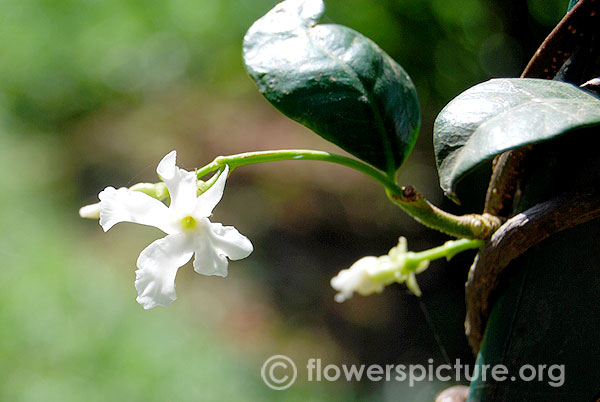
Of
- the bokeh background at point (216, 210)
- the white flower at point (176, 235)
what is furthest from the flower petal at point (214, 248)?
the bokeh background at point (216, 210)

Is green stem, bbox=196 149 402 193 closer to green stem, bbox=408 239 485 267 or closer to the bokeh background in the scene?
green stem, bbox=408 239 485 267

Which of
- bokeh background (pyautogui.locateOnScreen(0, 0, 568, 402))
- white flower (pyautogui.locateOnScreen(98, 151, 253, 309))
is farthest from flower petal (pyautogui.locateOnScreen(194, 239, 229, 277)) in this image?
bokeh background (pyautogui.locateOnScreen(0, 0, 568, 402))

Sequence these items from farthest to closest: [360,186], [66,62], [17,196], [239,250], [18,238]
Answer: [66,62] → [360,186] → [17,196] → [18,238] → [239,250]

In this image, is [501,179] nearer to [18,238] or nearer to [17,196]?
[18,238]

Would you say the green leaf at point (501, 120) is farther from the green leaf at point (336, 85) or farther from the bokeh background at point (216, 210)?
the bokeh background at point (216, 210)

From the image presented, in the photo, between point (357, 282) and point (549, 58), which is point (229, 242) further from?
point (549, 58)

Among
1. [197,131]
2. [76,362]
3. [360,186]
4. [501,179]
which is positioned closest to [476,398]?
[501,179]

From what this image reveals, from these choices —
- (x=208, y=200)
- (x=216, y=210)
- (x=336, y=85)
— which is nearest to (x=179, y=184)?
(x=208, y=200)
